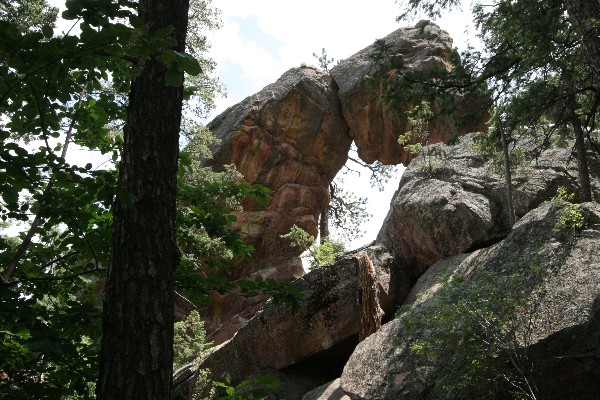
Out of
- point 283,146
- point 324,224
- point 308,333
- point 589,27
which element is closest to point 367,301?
point 308,333

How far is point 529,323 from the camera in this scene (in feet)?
20.1

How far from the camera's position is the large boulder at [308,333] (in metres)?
11.8

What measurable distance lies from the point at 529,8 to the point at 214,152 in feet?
45.9

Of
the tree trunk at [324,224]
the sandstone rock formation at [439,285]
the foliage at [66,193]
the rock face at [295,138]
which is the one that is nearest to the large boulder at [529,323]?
the sandstone rock formation at [439,285]

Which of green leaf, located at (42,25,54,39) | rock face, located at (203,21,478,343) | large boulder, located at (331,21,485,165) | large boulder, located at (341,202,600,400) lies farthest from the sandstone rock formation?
green leaf, located at (42,25,54,39)

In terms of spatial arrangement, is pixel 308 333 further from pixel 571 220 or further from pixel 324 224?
pixel 324 224

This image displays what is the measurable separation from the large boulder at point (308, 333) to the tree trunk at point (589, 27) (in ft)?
22.0

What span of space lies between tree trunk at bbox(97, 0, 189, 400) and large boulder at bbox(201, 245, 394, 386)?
29.6 ft

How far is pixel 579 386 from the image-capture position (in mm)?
6211

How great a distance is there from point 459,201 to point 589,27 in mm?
7243

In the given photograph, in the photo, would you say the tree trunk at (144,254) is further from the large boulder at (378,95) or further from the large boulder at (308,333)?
the large boulder at (378,95)

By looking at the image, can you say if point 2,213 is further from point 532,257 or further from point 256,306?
point 256,306

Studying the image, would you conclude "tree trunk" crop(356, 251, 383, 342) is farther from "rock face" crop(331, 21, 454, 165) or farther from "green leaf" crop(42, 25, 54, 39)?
"green leaf" crop(42, 25, 54, 39)

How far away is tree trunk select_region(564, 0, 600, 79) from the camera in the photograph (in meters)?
6.69
